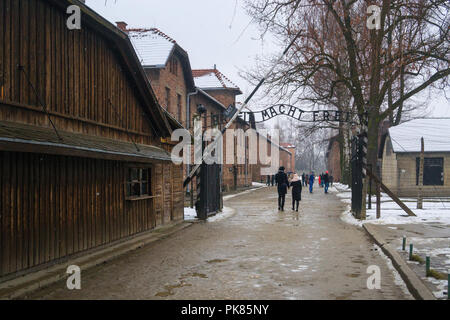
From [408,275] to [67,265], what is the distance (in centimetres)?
581

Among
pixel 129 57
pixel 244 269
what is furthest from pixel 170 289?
pixel 129 57

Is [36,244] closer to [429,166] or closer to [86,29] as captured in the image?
[86,29]

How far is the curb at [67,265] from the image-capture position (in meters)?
6.86

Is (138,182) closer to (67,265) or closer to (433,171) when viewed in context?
(67,265)

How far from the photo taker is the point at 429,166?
29656 mm

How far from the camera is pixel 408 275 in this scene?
7.57m

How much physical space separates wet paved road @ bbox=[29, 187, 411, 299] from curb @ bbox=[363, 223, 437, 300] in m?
0.17

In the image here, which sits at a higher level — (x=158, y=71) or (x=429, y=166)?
(x=158, y=71)

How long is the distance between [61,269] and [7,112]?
2788 mm

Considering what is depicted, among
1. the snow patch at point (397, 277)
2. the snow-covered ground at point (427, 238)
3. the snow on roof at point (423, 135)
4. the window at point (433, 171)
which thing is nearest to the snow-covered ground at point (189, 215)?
the snow-covered ground at point (427, 238)

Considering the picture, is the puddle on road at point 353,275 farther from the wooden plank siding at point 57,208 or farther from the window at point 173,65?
the window at point 173,65

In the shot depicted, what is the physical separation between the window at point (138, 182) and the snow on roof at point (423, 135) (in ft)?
64.6

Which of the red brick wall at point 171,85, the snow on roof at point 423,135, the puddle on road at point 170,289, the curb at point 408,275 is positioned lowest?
the puddle on road at point 170,289
